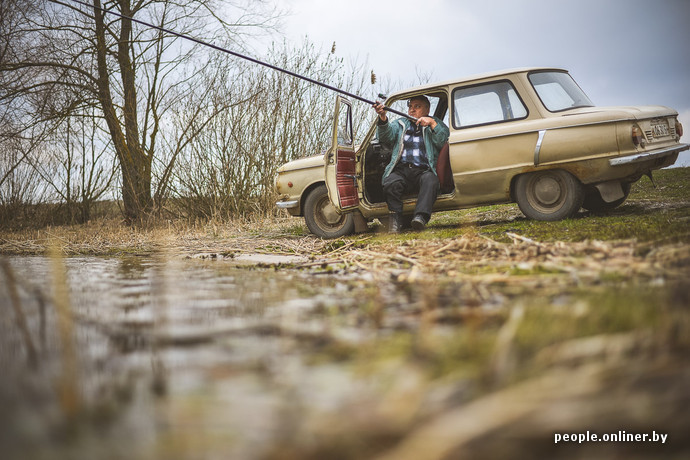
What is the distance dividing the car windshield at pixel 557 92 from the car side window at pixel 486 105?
0.90 ft

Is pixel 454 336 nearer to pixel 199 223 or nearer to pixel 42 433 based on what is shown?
pixel 42 433

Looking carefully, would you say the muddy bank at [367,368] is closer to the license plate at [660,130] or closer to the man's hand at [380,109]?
the license plate at [660,130]

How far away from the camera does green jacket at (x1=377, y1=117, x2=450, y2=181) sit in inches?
255

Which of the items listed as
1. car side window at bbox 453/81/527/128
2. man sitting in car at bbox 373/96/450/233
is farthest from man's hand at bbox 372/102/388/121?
car side window at bbox 453/81/527/128

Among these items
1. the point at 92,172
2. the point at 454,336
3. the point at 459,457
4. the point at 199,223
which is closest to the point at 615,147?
the point at 454,336

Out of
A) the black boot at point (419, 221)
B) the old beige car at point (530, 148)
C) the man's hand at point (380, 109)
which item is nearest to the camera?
the old beige car at point (530, 148)

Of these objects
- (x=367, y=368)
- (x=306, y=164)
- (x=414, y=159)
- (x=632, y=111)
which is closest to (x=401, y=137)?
(x=414, y=159)

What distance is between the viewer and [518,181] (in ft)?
19.8

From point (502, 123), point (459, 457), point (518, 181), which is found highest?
point (502, 123)

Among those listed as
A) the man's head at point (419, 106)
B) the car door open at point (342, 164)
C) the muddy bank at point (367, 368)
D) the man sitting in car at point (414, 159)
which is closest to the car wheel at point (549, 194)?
the man sitting in car at point (414, 159)

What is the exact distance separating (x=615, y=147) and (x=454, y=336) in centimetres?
486

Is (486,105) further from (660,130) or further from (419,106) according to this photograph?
(660,130)

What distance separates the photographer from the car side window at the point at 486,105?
239 inches

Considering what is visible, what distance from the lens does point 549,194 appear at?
5.93 meters
